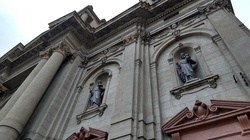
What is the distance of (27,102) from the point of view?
10859 millimetres

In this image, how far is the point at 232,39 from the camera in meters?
8.95

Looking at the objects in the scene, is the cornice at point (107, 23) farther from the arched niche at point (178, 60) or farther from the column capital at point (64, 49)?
the arched niche at point (178, 60)

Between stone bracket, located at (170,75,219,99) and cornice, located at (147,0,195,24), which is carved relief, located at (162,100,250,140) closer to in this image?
stone bracket, located at (170,75,219,99)

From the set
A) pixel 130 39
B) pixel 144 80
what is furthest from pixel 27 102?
pixel 130 39

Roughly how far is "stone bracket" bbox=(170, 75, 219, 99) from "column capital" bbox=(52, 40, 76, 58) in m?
8.73

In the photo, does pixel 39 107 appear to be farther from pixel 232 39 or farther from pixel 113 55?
pixel 232 39

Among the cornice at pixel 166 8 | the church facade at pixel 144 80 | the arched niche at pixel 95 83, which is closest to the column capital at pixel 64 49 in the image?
the church facade at pixel 144 80

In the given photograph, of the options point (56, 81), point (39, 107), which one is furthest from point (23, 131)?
point (56, 81)

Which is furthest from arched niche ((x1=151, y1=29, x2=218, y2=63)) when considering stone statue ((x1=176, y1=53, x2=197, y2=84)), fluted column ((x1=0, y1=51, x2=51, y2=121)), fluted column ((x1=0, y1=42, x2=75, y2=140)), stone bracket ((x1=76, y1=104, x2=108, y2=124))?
fluted column ((x1=0, y1=51, x2=51, y2=121))

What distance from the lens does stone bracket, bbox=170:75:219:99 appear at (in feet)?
27.6

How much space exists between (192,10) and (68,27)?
9051 millimetres

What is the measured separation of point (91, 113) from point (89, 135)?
5.50 ft

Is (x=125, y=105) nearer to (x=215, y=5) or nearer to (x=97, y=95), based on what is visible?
(x=97, y=95)

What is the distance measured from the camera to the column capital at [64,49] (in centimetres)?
1488
